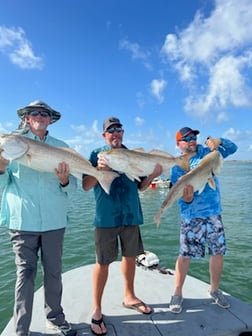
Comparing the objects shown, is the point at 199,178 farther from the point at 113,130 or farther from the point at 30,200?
the point at 30,200

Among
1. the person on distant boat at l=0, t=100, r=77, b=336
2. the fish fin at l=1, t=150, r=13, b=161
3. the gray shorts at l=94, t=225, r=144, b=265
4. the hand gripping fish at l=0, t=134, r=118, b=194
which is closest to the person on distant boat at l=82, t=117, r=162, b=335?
the gray shorts at l=94, t=225, r=144, b=265

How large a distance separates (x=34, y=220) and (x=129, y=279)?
1728mm

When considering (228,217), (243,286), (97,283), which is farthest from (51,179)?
(228,217)

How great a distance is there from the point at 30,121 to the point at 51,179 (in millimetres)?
775

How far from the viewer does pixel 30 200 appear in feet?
12.0

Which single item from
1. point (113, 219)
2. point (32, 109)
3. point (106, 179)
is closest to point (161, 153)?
point (106, 179)

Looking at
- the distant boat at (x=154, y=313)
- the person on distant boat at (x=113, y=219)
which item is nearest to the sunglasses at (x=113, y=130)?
the person on distant boat at (x=113, y=219)

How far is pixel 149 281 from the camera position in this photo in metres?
Result: 5.28

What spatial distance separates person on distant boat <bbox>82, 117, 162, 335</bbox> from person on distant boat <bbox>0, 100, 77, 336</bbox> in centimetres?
45

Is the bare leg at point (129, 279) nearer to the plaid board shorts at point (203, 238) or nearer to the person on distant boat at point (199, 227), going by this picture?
the person on distant boat at point (199, 227)

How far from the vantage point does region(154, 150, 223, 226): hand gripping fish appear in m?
4.13

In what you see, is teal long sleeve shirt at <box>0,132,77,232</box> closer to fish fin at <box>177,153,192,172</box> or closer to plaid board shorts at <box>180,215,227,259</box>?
fish fin at <box>177,153,192,172</box>

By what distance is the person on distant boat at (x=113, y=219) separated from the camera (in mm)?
4055

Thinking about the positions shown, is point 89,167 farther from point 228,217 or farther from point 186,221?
point 228,217
